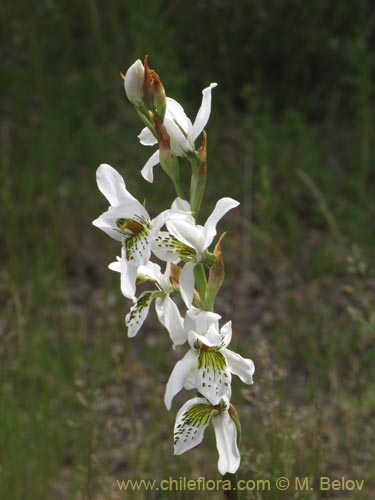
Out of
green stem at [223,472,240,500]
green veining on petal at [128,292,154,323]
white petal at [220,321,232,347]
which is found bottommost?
green stem at [223,472,240,500]

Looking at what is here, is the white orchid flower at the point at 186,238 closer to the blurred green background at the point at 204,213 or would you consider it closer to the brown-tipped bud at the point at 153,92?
the brown-tipped bud at the point at 153,92

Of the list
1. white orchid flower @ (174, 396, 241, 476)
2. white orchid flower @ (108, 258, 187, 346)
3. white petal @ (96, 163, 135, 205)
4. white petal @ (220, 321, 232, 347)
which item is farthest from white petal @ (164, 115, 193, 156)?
white orchid flower @ (174, 396, 241, 476)

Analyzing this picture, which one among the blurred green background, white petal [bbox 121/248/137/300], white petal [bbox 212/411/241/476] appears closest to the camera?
white petal [bbox 212/411/241/476]

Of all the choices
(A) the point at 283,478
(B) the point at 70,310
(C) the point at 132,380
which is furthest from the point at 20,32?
(A) the point at 283,478

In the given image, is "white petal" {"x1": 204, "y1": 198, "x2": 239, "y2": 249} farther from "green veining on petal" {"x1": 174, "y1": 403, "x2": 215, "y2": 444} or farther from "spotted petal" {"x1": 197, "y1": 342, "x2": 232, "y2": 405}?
"green veining on petal" {"x1": 174, "y1": 403, "x2": 215, "y2": 444}

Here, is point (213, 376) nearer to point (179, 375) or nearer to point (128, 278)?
point (179, 375)

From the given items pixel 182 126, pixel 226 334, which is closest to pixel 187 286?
pixel 226 334
